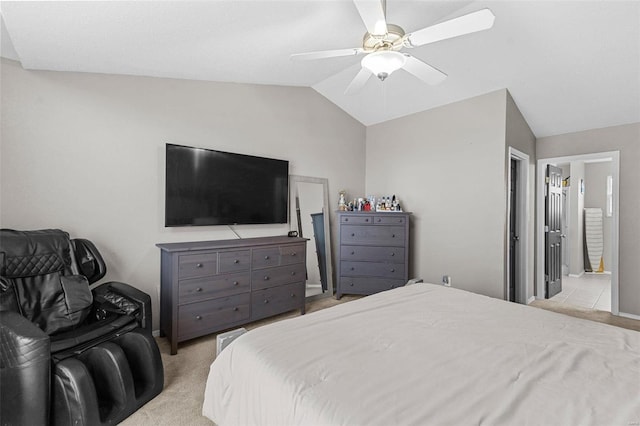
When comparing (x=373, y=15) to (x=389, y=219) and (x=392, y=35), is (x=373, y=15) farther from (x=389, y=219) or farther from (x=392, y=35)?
(x=389, y=219)

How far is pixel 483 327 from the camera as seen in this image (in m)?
1.57

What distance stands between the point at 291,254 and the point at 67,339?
2.04m

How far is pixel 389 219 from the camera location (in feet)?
13.4

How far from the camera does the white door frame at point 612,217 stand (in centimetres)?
366

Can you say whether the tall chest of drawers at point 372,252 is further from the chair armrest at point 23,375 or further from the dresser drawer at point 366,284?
the chair armrest at point 23,375

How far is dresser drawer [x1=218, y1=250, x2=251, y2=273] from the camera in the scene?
291 centimetres

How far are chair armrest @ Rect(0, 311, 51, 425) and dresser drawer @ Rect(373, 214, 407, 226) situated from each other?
334 centimetres

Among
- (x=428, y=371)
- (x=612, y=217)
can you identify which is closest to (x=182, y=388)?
(x=428, y=371)

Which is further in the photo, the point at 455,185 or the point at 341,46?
the point at 455,185

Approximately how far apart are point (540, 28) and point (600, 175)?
519cm

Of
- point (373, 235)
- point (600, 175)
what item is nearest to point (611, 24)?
point (373, 235)

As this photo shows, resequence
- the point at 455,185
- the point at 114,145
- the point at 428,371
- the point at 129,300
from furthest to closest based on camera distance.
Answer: the point at 455,185 < the point at 114,145 < the point at 129,300 < the point at 428,371

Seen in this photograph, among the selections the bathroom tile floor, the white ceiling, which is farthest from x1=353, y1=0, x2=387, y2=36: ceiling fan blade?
the bathroom tile floor

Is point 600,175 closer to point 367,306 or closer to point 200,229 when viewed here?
point 367,306
